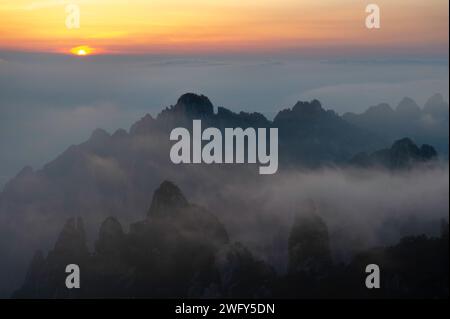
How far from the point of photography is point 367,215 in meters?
36.3

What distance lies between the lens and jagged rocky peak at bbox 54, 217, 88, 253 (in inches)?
1483

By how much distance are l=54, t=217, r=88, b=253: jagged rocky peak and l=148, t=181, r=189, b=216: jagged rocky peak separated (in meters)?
3.29

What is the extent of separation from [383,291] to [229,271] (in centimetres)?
812

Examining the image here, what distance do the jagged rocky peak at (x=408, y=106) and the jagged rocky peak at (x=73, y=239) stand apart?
15138mm

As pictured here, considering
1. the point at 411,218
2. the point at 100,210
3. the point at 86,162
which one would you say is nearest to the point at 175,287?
the point at 100,210

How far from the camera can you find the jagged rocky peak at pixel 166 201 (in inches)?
1468

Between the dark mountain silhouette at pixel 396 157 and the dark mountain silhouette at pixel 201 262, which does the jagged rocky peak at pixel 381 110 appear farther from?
the dark mountain silhouette at pixel 201 262

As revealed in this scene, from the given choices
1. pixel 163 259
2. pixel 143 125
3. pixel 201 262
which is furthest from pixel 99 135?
pixel 201 262

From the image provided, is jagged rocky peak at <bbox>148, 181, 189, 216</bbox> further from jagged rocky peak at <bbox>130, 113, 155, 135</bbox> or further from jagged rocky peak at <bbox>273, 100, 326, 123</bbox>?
jagged rocky peak at <bbox>273, 100, 326, 123</bbox>

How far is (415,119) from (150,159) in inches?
477

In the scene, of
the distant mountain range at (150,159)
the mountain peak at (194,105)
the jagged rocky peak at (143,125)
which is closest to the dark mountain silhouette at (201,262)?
the distant mountain range at (150,159)

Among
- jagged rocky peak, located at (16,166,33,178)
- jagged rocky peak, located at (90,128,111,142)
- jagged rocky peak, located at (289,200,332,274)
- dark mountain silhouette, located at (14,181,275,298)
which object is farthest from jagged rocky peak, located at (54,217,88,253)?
jagged rocky peak, located at (289,200,332,274)
